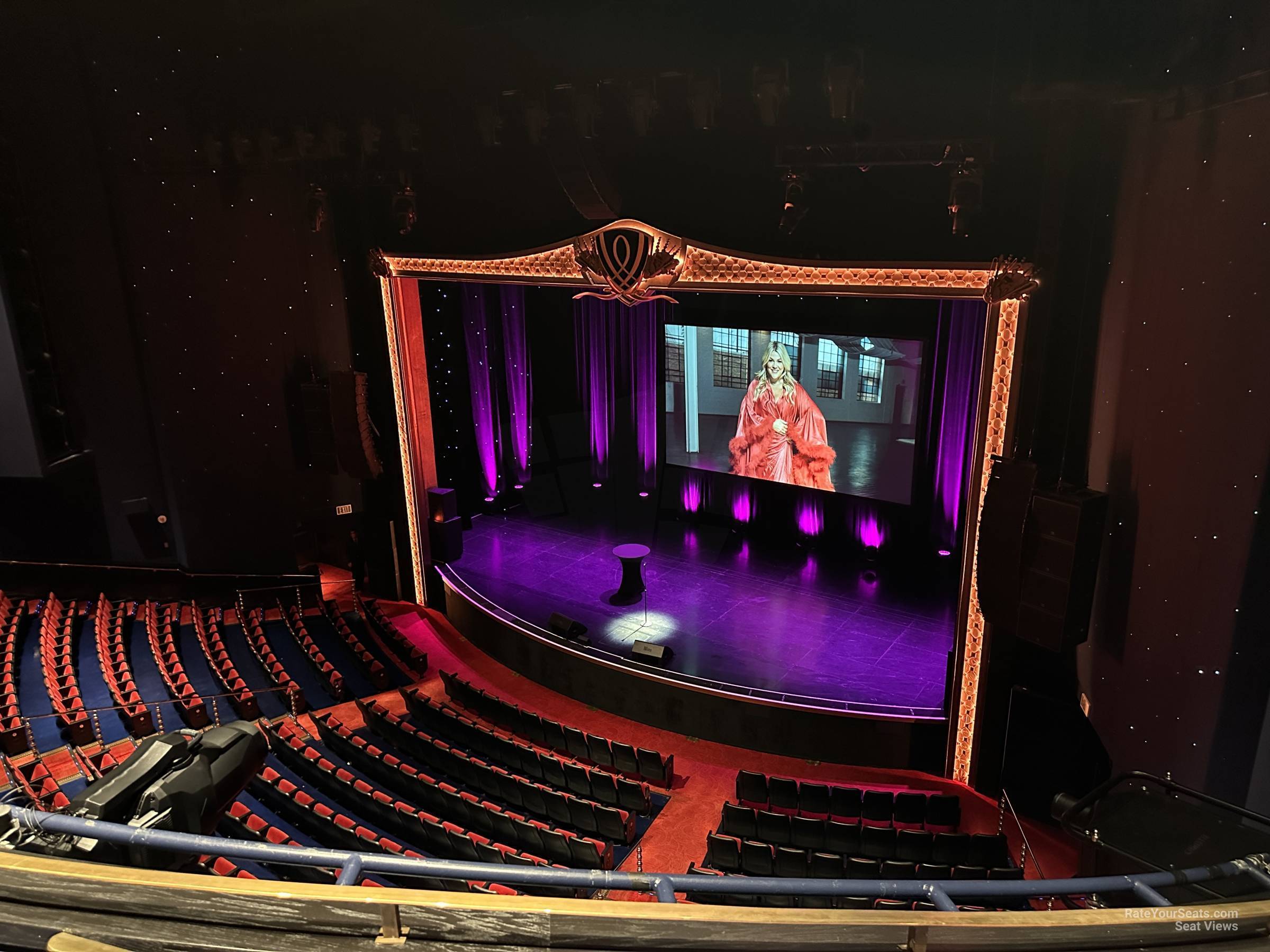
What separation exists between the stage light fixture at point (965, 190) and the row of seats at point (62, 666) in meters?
9.11

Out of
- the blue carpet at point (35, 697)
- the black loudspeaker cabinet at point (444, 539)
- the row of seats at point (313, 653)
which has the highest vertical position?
the black loudspeaker cabinet at point (444, 539)

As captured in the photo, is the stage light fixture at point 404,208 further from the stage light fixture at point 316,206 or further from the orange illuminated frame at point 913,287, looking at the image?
the stage light fixture at point 316,206

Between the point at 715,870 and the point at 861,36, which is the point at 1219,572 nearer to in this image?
the point at 715,870

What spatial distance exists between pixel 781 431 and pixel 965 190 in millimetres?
5233

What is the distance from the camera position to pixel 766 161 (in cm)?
782

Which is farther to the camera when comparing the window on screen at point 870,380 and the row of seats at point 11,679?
the window on screen at point 870,380

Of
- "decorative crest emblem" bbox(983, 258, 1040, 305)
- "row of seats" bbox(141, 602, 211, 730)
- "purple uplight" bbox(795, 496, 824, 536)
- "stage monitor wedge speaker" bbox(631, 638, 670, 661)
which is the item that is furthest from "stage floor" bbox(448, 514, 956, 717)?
"decorative crest emblem" bbox(983, 258, 1040, 305)

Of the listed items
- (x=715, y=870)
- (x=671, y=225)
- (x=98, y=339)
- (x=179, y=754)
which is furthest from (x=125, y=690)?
(x=179, y=754)

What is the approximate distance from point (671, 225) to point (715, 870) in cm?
600

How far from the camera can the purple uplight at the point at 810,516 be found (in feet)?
39.9

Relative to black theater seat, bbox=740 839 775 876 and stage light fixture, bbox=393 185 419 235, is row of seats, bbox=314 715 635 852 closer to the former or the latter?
black theater seat, bbox=740 839 775 876

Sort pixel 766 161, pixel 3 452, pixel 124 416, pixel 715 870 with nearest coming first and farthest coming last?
pixel 715 870
pixel 766 161
pixel 3 452
pixel 124 416

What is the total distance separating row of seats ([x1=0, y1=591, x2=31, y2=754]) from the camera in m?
7.69

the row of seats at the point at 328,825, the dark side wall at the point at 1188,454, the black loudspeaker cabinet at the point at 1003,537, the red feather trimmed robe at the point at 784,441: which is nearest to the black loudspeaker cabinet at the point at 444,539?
the red feather trimmed robe at the point at 784,441
